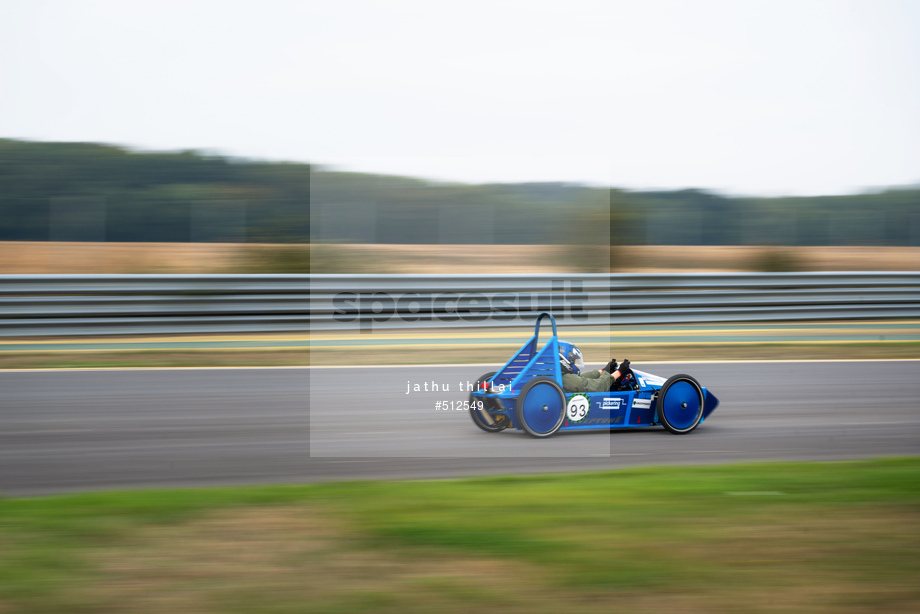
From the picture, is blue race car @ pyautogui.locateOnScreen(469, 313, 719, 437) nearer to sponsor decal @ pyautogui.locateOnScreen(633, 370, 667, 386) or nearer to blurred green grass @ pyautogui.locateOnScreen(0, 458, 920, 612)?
sponsor decal @ pyautogui.locateOnScreen(633, 370, 667, 386)

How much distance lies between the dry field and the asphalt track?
438 centimetres

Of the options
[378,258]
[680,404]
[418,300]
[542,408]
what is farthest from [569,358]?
[378,258]

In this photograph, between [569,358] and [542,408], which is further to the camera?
[569,358]

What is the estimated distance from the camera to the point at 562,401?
265 inches

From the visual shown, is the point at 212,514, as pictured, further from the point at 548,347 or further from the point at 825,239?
the point at 825,239

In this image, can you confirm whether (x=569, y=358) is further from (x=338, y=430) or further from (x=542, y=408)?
(x=338, y=430)

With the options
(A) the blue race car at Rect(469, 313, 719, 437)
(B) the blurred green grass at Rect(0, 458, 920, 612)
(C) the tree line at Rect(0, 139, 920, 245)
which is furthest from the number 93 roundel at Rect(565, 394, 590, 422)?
(C) the tree line at Rect(0, 139, 920, 245)

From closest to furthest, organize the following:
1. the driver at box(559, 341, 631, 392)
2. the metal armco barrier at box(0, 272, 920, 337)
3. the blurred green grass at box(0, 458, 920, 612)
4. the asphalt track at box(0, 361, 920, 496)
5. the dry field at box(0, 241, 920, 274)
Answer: the blurred green grass at box(0, 458, 920, 612)
the asphalt track at box(0, 361, 920, 496)
the driver at box(559, 341, 631, 392)
the metal armco barrier at box(0, 272, 920, 337)
the dry field at box(0, 241, 920, 274)

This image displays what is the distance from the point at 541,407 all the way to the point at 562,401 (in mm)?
182

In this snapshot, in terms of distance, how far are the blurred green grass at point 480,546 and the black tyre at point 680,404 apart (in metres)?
1.54

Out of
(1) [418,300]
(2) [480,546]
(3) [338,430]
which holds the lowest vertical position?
(2) [480,546]

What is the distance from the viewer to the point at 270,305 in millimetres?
12633

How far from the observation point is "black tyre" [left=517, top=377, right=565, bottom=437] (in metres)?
6.63

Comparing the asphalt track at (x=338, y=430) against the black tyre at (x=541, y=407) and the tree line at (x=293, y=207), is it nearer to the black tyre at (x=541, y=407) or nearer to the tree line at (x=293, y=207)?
the black tyre at (x=541, y=407)
